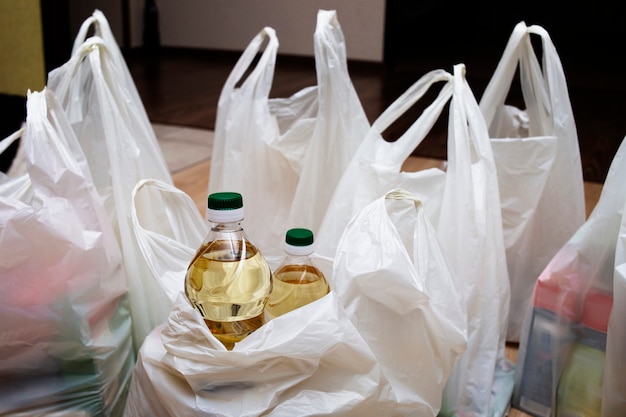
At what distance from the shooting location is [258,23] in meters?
4.62

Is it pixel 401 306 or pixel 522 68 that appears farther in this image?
pixel 522 68

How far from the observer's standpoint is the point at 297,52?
451 cm

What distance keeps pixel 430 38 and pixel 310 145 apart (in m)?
3.97

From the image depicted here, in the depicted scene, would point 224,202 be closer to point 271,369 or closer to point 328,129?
point 271,369

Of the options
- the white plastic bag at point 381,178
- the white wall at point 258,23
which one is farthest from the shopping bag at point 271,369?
the white wall at point 258,23

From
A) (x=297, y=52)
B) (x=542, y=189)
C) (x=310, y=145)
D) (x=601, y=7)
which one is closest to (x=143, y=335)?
(x=310, y=145)

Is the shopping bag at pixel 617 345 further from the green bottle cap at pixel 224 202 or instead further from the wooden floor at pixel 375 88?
the wooden floor at pixel 375 88

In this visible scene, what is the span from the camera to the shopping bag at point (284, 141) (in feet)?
3.68

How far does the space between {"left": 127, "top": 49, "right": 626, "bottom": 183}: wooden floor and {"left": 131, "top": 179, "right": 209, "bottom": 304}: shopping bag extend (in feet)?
5.22

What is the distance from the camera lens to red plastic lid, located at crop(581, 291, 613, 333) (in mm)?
867

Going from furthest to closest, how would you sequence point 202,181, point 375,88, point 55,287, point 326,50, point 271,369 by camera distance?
point 375,88 < point 202,181 < point 326,50 < point 55,287 < point 271,369

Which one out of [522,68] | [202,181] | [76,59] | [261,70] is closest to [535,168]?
[522,68]

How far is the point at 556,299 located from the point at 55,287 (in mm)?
682

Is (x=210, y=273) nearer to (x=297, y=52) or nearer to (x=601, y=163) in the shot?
(x=601, y=163)
